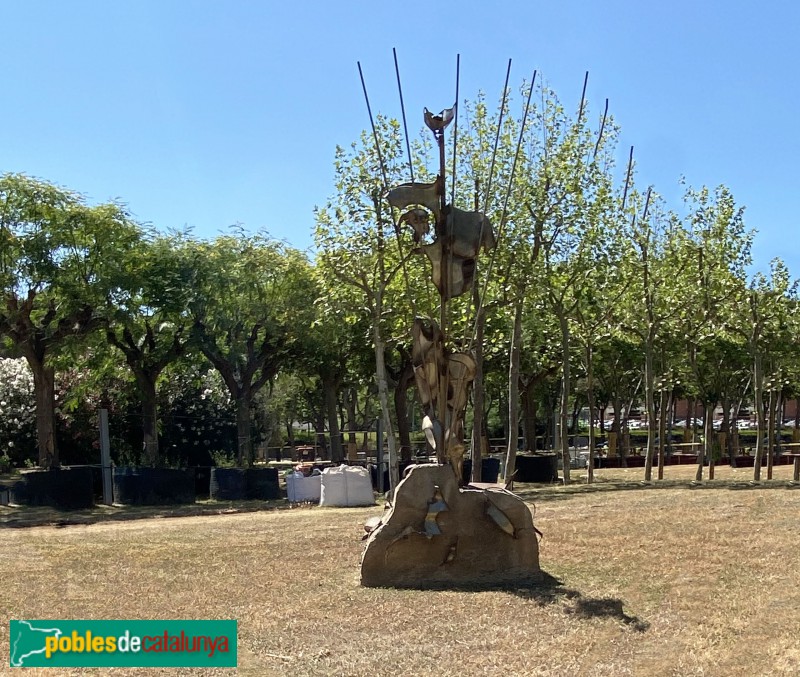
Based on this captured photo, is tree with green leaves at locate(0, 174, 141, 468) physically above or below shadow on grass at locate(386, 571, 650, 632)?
above

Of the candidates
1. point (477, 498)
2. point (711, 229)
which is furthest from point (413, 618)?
point (711, 229)

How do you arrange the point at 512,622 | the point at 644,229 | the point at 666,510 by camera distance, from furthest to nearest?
the point at 644,229 → the point at 666,510 → the point at 512,622

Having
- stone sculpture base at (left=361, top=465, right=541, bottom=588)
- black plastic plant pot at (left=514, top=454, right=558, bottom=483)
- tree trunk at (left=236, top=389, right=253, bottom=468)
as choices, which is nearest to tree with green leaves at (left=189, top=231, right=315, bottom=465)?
tree trunk at (left=236, top=389, right=253, bottom=468)

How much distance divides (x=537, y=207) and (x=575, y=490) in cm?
569

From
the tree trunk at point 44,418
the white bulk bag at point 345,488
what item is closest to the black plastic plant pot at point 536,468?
the white bulk bag at point 345,488

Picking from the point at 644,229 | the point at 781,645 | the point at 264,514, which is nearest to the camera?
the point at 781,645

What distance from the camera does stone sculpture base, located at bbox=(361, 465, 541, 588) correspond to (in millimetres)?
9117

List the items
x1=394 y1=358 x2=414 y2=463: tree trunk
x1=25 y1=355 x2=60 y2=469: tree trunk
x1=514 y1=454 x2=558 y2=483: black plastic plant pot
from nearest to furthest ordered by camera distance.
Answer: x1=25 y1=355 x2=60 y2=469: tree trunk → x1=514 y1=454 x2=558 y2=483: black plastic plant pot → x1=394 y1=358 x2=414 y2=463: tree trunk

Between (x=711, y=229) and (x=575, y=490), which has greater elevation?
(x=711, y=229)

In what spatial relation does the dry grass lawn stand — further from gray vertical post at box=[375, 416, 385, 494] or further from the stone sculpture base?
gray vertical post at box=[375, 416, 385, 494]

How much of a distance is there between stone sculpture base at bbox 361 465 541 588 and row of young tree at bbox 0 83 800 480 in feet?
24.5

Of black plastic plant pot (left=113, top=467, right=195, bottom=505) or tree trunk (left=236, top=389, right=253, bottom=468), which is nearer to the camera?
black plastic plant pot (left=113, top=467, right=195, bottom=505)

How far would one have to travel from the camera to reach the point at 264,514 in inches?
690

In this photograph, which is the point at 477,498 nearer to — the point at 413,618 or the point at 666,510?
the point at 413,618
